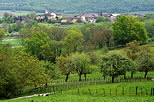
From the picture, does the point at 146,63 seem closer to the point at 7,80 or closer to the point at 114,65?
the point at 114,65

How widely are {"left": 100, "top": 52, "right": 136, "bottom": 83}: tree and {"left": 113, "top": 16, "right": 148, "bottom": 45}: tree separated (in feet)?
135

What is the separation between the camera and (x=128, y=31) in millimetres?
88812


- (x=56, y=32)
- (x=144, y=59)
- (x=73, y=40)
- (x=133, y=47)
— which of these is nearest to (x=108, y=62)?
(x=144, y=59)

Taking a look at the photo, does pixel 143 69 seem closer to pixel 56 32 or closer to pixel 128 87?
pixel 128 87

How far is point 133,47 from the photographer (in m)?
61.2

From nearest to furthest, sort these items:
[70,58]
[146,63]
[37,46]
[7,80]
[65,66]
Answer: [7,80]
[146,63]
[65,66]
[70,58]
[37,46]

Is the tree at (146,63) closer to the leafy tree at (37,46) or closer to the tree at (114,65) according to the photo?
the tree at (114,65)

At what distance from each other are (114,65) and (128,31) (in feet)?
149

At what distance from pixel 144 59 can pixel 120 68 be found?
6754mm

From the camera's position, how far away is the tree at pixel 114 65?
Result: 4568 cm

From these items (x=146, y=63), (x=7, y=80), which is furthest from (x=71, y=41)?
(x=7, y=80)

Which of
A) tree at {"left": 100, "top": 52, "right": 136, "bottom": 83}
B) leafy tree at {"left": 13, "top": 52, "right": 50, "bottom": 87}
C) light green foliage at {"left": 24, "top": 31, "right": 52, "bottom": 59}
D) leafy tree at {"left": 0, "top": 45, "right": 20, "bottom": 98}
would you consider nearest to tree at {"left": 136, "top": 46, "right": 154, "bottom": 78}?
tree at {"left": 100, "top": 52, "right": 136, "bottom": 83}

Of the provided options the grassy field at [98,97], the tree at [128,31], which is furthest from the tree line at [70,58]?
the grassy field at [98,97]

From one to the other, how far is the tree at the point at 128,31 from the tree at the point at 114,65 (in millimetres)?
41113
